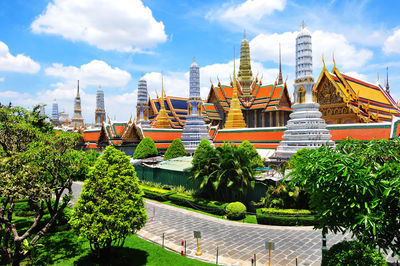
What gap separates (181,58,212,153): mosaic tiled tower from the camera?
1352 inches

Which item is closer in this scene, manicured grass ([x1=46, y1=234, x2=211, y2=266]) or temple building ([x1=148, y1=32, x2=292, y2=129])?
manicured grass ([x1=46, y1=234, x2=211, y2=266])

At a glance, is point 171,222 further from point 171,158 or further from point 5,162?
point 171,158

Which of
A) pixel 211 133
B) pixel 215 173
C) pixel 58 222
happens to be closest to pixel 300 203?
pixel 215 173

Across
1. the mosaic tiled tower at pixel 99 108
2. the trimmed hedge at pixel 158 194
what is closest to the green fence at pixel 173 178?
the trimmed hedge at pixel 158 194

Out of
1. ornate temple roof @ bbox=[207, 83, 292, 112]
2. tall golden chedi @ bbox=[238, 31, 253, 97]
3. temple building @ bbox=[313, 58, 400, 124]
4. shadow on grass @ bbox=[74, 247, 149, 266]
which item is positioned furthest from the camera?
tall golden chedi @ bbox=[238, 31, 253, 97]

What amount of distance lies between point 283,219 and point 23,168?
40.2ft

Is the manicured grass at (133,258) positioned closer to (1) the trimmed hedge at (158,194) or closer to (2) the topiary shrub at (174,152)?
(1) the trimmed hedge at (158,194)

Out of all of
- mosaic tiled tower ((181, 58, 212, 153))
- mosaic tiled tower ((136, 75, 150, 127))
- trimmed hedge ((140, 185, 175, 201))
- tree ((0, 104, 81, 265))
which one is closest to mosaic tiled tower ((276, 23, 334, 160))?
mosaic tiled tower ((181, 58, 212, 153))

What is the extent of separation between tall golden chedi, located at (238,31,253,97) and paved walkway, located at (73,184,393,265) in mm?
40759

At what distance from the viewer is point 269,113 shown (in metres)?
50.0

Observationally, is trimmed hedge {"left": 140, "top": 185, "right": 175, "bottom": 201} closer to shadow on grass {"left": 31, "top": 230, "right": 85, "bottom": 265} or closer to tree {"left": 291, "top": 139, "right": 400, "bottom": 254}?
shadow on grass {"left": 31, "top": 230, "right": 85, "bottom": 265}

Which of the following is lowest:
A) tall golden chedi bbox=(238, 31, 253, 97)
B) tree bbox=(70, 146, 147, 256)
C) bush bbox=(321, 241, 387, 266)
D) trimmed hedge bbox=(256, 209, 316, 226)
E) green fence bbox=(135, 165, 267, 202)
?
trimmed hedge bbox=(256, 209, 316, 226)

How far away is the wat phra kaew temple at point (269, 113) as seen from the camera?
2563 centimetres

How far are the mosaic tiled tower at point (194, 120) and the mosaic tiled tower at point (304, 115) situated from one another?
36.8 feet
